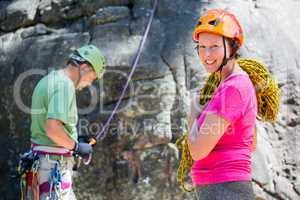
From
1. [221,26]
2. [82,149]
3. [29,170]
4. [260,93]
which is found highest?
[221,26]

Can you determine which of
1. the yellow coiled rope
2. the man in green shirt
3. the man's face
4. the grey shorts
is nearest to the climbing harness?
the man in green shirt

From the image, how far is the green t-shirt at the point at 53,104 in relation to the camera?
3852mm

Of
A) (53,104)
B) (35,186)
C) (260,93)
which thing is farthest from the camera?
(35,186)

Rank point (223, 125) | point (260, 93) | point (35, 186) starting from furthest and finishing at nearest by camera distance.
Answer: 1. point (35, 186)
2. point (260, 93)
3. point (223, 125)

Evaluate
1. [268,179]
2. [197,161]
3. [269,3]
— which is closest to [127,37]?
[269,3]

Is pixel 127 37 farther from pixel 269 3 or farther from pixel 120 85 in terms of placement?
pixel 269 3

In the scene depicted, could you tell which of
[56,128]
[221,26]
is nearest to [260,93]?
[221,26]

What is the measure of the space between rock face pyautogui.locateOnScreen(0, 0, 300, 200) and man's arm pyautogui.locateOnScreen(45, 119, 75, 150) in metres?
1.53

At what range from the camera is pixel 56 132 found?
3.85m

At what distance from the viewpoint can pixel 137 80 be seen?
5492 mm

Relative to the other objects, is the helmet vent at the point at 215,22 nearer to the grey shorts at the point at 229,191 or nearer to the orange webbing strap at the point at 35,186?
the grey shorts at the point at 229,191

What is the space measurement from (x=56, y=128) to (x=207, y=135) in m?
1.56

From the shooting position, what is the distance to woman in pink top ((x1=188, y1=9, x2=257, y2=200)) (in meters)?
2.66

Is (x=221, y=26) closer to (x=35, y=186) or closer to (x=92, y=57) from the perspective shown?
(x=92, y=57)
